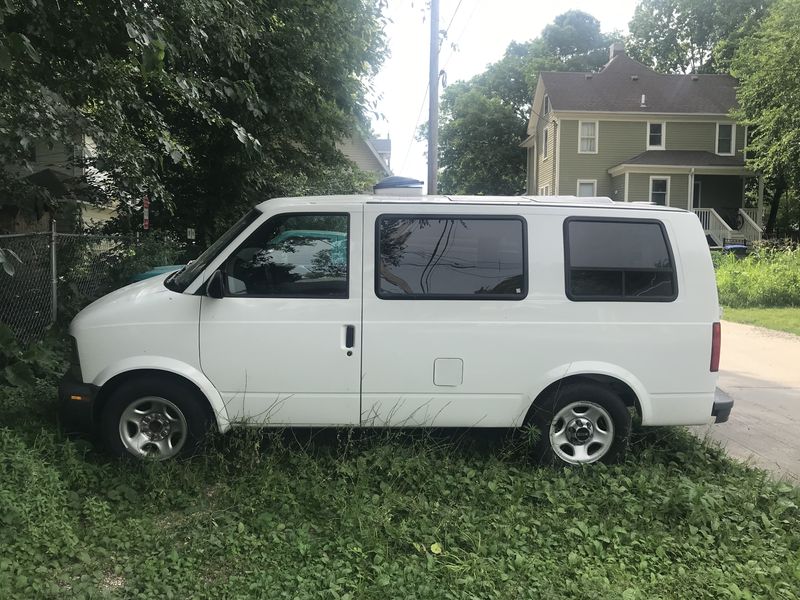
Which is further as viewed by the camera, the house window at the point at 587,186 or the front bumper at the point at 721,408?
the house window at the point at 587,186

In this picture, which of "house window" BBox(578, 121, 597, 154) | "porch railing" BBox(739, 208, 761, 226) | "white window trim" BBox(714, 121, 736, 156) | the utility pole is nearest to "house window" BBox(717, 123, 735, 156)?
"white window trim" BBox(714, 121, 736, 156)

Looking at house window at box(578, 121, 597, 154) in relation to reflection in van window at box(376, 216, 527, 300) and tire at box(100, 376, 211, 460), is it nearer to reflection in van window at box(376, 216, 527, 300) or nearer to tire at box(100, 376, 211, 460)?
reflection in van window at box(376, 216, 527, 300)

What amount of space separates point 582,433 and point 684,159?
29203mm

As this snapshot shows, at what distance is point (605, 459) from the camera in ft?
15.1

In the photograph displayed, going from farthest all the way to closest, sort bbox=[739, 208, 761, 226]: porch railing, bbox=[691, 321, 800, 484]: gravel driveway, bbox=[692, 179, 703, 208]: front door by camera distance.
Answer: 1. bbox=[739, 208, 761, 226]: porch railing
2. bbox=[692, 179, 703, 208]: front door
3. bbox=[691, 321, 800, 484]: gravel driveway

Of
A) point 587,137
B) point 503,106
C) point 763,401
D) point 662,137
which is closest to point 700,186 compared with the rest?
point 662,137

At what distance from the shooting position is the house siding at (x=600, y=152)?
101 ft

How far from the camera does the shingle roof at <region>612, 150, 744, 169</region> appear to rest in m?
29.6

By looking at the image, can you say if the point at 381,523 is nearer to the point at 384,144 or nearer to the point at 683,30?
the point at 683,30

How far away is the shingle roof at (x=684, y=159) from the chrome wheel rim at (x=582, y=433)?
27.1 meters

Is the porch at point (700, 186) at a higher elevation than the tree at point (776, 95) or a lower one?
lower

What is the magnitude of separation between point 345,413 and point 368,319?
661mm

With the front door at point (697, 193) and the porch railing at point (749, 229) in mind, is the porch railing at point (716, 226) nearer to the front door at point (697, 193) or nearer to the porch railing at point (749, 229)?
the porch railing at point (749, 229)

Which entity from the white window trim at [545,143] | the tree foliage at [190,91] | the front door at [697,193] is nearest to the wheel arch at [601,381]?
the tree foliage at [190,91]
